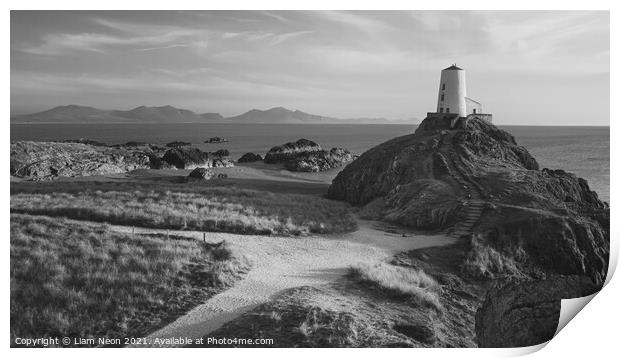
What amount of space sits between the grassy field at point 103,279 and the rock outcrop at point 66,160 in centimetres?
309

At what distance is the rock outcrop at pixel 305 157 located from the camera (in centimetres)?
3565

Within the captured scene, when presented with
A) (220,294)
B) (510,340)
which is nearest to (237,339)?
(220,294)

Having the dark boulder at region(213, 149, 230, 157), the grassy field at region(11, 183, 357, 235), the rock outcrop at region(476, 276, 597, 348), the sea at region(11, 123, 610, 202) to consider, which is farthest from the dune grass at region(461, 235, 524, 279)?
the dark boulder at region(213, 149, 230, 157)

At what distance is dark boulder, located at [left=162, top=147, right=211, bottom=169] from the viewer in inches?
1369

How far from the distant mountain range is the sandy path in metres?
3.47

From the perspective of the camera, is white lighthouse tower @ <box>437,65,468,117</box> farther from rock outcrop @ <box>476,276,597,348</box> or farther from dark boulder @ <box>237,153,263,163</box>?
dark boulder @ <box>237,153,263,163</box>

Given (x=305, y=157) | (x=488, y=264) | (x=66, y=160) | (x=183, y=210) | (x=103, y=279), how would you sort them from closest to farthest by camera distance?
(x=103, y=279), (x=488, y=264), (x=183, y=210), (x=66, y=160), (x=305, y=157)

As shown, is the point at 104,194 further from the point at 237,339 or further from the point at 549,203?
the point at 549,203

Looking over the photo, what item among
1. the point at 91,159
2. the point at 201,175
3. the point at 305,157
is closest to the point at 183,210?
the point at 201,175

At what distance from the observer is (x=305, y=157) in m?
37.3

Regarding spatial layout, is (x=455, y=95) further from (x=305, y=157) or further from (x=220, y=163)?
(x=220, y=163)

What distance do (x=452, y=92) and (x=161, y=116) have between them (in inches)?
440

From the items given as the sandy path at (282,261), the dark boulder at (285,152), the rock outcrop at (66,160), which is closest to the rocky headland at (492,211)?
the sandy path at (282,261)

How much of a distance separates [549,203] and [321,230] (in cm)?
761
